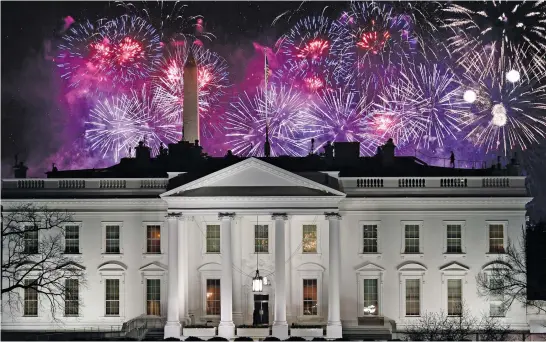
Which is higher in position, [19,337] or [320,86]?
[320,86]

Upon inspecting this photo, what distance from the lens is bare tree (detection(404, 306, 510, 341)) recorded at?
72.7 meters

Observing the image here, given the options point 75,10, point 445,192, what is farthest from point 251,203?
point 75,10

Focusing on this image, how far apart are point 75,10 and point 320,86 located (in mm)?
19631

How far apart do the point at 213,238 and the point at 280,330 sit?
Answer: 301 inches

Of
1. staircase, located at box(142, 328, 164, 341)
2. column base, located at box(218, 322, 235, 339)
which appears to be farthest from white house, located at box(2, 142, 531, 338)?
column base, located at box(218, 322, 235, 339)

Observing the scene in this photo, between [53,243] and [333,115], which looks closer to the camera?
[53,243]

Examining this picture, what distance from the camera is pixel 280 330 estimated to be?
78000 mm

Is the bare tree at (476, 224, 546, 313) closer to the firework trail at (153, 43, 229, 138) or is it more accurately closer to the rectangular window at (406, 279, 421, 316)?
the rectangular window at (406, 279, 421, 316)

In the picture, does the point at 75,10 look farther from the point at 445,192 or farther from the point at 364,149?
the point at 445,192

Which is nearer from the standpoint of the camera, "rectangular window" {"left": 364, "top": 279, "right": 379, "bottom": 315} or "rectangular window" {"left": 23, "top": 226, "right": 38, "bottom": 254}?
"rectangular window" {"left": 364, "top": 279, "right": 379, "bottom": 315}

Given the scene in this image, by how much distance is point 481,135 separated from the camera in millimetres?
104938

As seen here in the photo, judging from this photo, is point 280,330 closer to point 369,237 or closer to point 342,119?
point 369,237

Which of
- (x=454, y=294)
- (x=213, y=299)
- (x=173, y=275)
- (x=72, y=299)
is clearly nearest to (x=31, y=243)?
(x=72, y=299)

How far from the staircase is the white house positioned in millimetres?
714
